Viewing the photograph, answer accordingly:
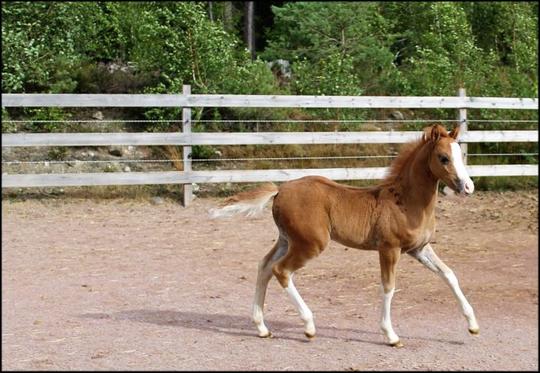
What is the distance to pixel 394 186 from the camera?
5.86 m

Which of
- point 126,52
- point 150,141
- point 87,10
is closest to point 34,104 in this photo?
point 150,141

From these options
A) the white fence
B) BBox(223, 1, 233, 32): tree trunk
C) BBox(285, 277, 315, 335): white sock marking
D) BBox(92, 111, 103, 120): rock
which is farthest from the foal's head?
BBox(223, 1, 233, 32): tree trunk

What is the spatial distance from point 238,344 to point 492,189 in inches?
351

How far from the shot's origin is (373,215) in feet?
18.7

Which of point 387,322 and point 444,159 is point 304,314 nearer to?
point 387,322

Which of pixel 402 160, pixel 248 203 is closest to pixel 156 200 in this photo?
pixel 248 203

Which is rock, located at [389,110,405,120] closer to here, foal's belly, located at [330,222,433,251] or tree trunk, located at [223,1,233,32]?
tree trunk, located at [223,1,233,32]

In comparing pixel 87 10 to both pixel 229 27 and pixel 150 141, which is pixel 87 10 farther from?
pixel 150 141

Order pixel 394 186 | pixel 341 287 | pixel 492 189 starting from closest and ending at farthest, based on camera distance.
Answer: pixel 394 186
pixel 341 287
pixel 492 189

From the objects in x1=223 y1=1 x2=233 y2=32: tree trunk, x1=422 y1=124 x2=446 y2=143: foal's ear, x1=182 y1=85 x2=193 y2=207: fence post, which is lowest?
x1=182 y1=85 x2=193 y2=207: fence post

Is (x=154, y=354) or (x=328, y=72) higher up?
(x=328, y=72)

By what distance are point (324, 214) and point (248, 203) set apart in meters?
0.62

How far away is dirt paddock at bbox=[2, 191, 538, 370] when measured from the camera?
17.2 ft

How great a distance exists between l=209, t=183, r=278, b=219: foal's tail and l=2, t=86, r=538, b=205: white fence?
5628 mm
